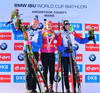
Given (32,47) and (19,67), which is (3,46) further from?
(32,47)

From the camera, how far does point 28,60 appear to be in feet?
Answer: 10.4

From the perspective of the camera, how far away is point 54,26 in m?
4.37

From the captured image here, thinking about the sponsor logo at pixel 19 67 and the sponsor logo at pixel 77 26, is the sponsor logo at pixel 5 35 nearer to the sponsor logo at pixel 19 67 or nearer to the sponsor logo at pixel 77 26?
the sponsor logo at pixel 19 67

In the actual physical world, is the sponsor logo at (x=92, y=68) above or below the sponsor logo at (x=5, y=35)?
below

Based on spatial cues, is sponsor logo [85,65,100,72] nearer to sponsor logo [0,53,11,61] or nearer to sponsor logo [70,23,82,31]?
sponsor logo [70,23,82,31]

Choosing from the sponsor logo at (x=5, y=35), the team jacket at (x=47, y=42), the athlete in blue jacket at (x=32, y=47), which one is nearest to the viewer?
the athlete in blue jacket at (x=32, y=47)

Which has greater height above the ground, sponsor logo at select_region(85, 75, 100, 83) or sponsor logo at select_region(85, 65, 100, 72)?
sponsor logo at select_region(85, 65, 100, 72)

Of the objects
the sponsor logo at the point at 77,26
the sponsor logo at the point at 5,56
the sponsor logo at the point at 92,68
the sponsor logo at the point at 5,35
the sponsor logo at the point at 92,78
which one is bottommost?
the sponsor logo at the point at 92,78

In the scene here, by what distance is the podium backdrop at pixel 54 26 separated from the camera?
433 centimetres

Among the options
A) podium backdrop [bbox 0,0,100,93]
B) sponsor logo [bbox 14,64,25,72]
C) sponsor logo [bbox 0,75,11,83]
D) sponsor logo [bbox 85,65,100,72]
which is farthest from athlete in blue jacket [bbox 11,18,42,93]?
sponsor logo [bbox 85,65,100,72]

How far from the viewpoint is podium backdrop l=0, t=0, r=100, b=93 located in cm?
433

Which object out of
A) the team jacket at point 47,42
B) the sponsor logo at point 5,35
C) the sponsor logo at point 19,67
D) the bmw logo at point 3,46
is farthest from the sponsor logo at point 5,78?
the team jacket at point 47,42

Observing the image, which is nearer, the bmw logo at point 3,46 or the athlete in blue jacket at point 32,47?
the athlete in blue jacket at point 32,47

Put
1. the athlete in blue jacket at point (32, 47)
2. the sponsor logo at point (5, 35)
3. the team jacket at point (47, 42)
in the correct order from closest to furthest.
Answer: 1. the athlete in blue jacket at point (32, 47)
2. the team jacket at point (47, 42)
3. the sponsor logo at point (5, 35)
